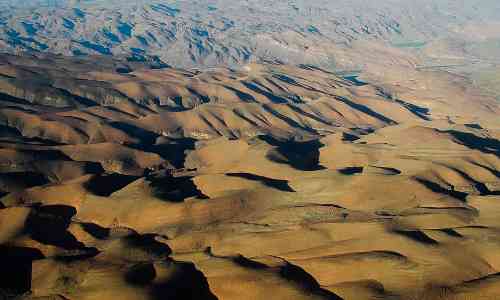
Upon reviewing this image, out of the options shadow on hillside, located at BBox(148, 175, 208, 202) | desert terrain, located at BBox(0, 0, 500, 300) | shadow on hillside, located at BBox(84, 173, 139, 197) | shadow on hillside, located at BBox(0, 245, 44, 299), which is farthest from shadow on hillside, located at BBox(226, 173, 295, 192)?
shadow on hillside, located at BBox(0, 245, 44, 299)

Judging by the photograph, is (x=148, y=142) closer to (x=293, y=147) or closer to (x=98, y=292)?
(x=293, y=147)

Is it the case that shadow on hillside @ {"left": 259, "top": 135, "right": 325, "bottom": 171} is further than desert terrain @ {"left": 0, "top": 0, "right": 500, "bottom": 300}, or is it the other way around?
shadow on hillside @ {"left": 259, "top": 135, "right": 325, "bottom": 171}

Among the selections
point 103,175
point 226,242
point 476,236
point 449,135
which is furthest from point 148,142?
point 476,236

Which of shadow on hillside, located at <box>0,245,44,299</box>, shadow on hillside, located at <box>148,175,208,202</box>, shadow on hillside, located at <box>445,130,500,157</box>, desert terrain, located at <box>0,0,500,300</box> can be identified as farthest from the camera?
shadow on hillside, located at <box>445,130,500,157</box>

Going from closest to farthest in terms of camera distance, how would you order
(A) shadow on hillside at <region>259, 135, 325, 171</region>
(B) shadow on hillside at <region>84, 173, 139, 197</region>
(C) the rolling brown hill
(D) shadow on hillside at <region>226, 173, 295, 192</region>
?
(C) the rolling brown hill, (B) shadow on hillside at <region>84, 173, 139, 197</region>, (D) shadow on hillside at <region>226, 173, 295, 192</region>, (A) shadow on hillside at <region>259, 135, 325, 171</region>

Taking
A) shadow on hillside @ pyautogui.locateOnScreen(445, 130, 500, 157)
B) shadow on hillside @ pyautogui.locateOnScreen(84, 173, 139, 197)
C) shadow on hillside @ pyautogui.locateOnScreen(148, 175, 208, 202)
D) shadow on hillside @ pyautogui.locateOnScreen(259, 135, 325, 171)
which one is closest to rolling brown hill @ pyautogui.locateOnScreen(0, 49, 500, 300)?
shadow on hillside @ pyautogui.locateOnScreen(148, 175, 208, 202)

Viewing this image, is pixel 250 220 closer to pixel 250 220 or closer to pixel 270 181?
pixel 250 220

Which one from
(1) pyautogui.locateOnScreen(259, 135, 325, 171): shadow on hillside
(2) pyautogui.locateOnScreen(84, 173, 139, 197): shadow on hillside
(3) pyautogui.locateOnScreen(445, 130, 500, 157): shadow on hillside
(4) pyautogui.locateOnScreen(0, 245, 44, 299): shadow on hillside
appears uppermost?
(3) pyautogui.locateOnScreen(445, 130, 500, 157): shadow on hillside

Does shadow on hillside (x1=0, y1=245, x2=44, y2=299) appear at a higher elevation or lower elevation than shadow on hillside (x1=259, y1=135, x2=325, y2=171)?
lower

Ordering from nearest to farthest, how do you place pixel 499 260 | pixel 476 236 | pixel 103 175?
pixel 499 260 → pixel 476 236 → pixel 103 175

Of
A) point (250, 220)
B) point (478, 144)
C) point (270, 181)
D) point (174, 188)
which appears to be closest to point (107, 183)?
point (174, 188)

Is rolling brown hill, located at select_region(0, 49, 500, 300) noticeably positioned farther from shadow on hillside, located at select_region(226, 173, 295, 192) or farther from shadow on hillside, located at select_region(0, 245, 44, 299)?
shadow on hillside, located at select_region(226, 173, 295, 192)
